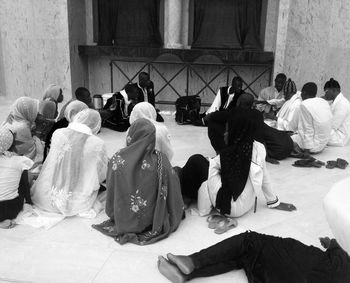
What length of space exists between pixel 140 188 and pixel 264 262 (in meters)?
0.99

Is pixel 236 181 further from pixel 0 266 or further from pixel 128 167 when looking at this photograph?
pixel 0 266

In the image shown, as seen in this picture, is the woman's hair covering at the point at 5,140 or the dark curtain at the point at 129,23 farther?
the dark curtain at the point at 129,23

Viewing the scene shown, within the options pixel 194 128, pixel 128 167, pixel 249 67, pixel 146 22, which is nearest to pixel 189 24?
pixel 146 22

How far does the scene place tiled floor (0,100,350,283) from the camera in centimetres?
254

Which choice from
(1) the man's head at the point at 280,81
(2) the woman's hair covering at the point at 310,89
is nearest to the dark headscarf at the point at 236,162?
(2) the woman's hair covering at the point at 310,89

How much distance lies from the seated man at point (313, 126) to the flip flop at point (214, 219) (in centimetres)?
232

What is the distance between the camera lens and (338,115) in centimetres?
572

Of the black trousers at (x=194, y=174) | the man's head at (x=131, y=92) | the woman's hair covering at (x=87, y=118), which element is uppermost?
the woman's hair covering at (x=87, y=118)

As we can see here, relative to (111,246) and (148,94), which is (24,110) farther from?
(148,94)

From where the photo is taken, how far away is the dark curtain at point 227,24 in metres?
8.32

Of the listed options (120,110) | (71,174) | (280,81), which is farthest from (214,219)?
(280,81)

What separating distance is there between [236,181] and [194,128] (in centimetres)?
360

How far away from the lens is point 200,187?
11.1ft

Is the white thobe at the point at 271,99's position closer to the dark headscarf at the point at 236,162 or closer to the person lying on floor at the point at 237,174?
the person lying on floor at the point at 237,174
